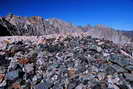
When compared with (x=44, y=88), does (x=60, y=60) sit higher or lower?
higher

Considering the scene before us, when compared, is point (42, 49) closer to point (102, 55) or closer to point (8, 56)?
point (8, 56)

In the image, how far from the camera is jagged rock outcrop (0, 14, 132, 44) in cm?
2546

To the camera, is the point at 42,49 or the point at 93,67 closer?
the point at 93,67

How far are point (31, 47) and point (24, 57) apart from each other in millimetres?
1037

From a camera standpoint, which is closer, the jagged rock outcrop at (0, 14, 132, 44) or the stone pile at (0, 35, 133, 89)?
the stone pile at (0, 35, 133, 89)

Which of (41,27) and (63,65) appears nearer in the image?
(63,65)

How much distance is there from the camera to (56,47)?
9164 millimetres

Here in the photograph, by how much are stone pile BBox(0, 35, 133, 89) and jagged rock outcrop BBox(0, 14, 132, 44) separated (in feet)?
12.1

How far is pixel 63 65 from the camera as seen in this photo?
25.3 ft


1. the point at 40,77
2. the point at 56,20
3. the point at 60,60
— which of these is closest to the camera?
the point at 40,77

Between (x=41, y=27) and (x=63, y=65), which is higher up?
(x=41, y=27)

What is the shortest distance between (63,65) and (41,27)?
39.9 meters

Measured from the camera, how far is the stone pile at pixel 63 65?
6579 millimetres

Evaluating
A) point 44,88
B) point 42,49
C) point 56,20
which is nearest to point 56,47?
point 42,49
